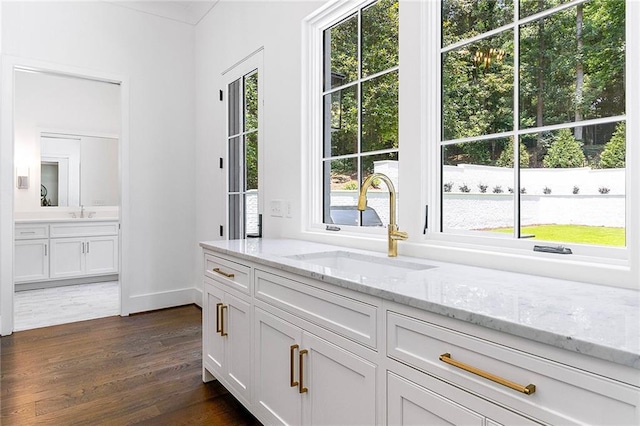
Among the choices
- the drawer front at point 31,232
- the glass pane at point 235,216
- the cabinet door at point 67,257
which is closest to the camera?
the glass pane at point 235,216

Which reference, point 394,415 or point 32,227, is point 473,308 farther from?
point 32,227

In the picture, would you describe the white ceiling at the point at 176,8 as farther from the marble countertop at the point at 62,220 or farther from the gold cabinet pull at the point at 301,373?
the gold cabinet pull at the point at 301,373

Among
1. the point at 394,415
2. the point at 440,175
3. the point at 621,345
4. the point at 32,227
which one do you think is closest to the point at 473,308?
the point at 621,345

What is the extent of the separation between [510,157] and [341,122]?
1.13 meters

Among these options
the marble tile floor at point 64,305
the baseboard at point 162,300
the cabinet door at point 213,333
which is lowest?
the marble tile floor at point 64,305

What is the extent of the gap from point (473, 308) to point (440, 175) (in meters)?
1.02

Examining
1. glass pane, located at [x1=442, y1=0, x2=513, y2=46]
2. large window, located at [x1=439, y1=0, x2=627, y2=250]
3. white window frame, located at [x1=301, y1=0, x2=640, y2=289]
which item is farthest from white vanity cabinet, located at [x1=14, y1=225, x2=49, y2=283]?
glass pane, located at [x1=442, y1=0, x2=513, y2=46]

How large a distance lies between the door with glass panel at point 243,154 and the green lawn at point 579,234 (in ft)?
6.50

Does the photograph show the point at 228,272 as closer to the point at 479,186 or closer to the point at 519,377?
the point at 479,186

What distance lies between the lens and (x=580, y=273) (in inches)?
51.2

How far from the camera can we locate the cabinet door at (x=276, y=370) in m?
1.60

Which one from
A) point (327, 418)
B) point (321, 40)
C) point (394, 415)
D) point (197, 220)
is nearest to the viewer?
point (394, 415)

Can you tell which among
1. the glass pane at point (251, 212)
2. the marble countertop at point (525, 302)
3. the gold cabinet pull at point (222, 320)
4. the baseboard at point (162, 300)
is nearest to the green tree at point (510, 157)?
the marble countertop at point (525, 302)

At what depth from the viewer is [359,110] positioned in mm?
2344
